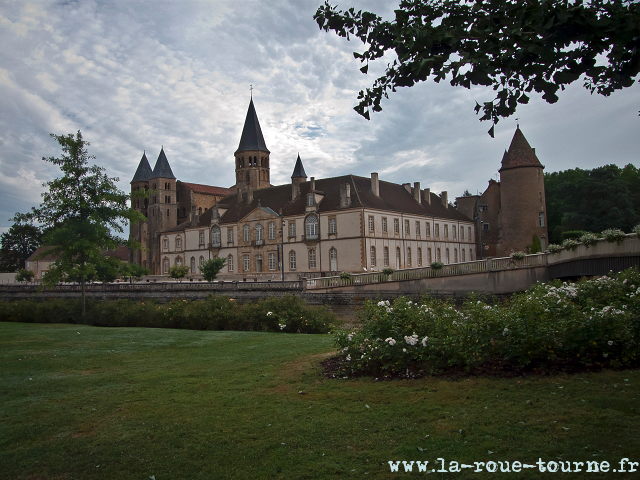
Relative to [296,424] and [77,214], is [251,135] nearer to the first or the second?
[77,214]

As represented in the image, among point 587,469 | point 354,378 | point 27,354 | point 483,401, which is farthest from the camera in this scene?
point 27,354

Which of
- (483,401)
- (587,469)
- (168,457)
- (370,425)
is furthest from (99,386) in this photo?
(587,469)

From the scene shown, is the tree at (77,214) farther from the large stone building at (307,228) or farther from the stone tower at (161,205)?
the stone tower at (161,205)

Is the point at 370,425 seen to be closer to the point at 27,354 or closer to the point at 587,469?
the point at 587,469

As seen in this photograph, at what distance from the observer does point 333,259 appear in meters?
54.5

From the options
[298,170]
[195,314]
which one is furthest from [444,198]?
[195,314]

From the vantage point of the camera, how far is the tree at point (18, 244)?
87.2 m

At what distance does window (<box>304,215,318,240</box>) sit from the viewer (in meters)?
55.9

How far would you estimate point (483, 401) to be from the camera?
6.76 metres

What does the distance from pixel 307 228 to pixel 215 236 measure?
49.0ft

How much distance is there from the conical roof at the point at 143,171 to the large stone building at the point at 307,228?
9.63 metres

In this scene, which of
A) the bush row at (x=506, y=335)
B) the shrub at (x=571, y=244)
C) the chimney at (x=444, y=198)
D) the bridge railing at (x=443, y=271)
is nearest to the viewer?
the bush row at (x=506, y=335)

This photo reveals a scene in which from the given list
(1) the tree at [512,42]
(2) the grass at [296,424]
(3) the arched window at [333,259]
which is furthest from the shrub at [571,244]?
(3) the arched window at [333,259]

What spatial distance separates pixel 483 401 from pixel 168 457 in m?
3.94
